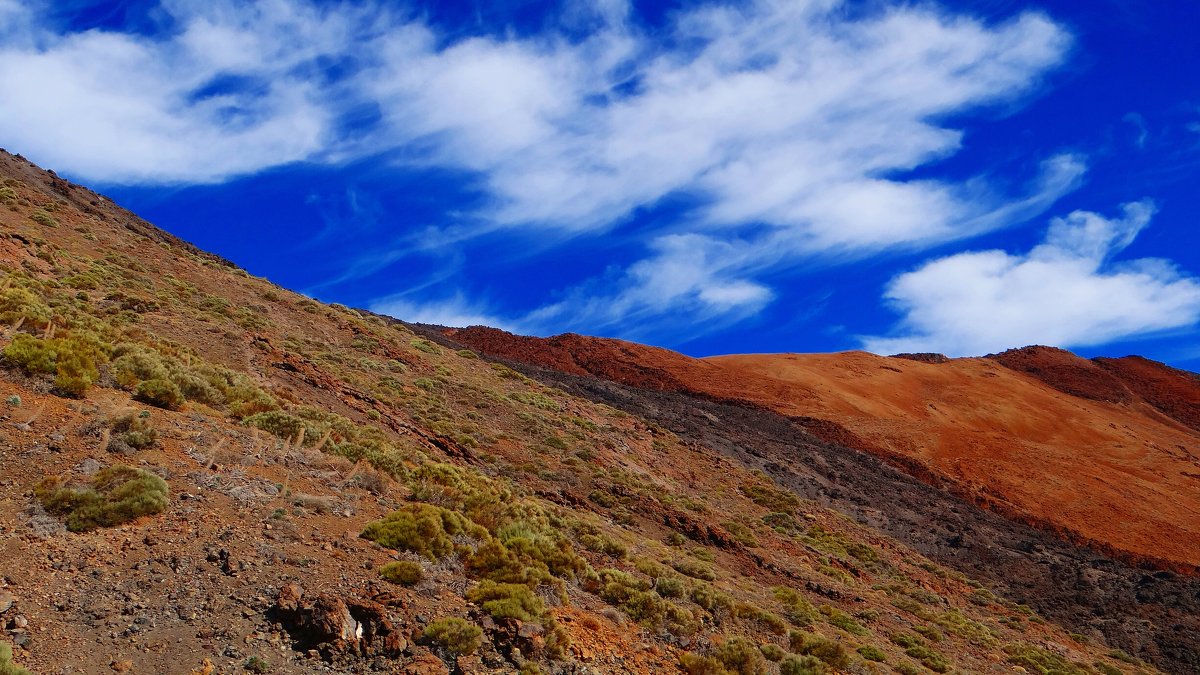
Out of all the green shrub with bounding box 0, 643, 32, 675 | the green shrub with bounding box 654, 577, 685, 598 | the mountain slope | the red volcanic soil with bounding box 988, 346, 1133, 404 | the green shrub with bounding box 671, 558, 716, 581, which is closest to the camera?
the green shrub with bounding box 0, 643, 32, 675

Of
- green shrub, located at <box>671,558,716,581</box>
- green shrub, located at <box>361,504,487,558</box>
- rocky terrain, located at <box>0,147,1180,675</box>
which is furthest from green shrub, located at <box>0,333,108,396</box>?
green shrub, located at <box>671,558,716,581</box>

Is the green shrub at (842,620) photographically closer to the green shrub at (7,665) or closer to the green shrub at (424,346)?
the green shrub at (7,665)

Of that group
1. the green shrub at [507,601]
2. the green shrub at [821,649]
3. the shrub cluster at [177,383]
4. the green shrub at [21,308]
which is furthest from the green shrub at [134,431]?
the green shrub at [821,649]

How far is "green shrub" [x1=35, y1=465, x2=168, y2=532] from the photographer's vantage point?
396 inches

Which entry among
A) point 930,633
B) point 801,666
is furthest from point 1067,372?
point 801,666

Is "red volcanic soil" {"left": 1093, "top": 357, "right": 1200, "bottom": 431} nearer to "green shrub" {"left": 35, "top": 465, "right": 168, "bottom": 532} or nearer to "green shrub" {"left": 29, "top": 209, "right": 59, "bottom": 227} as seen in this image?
"green shrub" {"left": 35, "top": 465, "right": 168, "bottom": 532}

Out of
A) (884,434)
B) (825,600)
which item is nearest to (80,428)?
(825,600)

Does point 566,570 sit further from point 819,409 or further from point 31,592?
point 819,409

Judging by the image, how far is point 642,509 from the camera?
24.0 meters

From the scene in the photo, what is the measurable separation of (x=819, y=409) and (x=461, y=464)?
136ft

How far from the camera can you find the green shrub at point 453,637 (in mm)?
9484

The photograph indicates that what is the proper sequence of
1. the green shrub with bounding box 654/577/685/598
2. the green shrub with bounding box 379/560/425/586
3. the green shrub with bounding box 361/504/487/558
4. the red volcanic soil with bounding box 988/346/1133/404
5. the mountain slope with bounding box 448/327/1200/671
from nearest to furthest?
the green shrub with bounding box 379/560/425/586 < the green shrub with bounding box 361/504/487/558 < the green shrub with bounding box 654/577/685/598 < the mountain slope with bounding box 448/327/1200/671 < the red volcanic soil with bounding box 988/346/1133/404

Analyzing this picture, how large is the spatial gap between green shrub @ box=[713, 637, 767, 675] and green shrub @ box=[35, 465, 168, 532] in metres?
8.56

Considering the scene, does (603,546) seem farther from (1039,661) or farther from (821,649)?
(1039,661)
